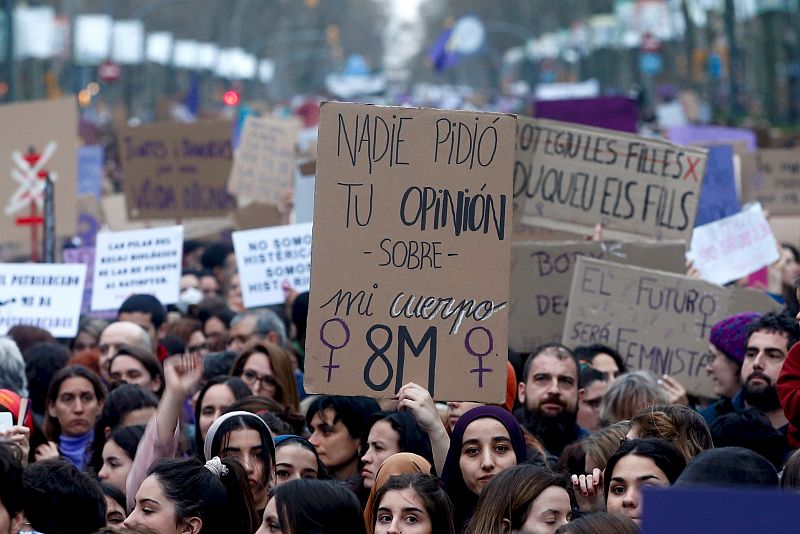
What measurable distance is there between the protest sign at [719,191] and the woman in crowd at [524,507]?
7.33m

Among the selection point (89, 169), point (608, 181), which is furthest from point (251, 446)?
point (89, 169)

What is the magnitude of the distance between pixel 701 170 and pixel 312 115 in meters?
28.9

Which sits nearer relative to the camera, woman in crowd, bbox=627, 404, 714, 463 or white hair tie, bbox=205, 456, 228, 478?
white hair tie, bbox=205, 456, 228, 478

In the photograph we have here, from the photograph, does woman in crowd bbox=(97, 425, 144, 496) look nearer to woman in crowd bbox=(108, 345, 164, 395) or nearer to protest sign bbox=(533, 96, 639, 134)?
woman in crowd bbox=(108, 345, 164, 395)

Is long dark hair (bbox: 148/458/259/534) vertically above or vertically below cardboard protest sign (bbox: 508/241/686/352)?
below

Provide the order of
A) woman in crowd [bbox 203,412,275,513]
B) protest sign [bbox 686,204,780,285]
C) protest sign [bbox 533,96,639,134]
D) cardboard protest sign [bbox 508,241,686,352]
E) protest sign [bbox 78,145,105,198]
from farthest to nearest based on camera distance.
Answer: protest sign [bbox 78,145,105,198], protest sign [bbox 533,96,639,134], protest sign [bbox 686,204,780,285], cardboard protest sign [bbox 508,241,686,352], woman in crowd [bbox 203,412,275,513]

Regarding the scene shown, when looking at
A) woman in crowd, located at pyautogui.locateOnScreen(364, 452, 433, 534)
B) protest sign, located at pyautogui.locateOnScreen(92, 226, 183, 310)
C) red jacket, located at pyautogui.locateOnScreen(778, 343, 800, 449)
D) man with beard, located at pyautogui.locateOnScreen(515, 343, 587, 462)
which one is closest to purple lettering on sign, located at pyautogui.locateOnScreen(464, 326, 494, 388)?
woman in crowd, located at pyautogui.locateOnScreen(364, 452, 433, 534)

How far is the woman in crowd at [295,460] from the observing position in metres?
5.96

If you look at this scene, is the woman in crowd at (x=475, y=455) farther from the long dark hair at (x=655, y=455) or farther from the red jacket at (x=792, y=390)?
the red jacket at (x=792, y=390)

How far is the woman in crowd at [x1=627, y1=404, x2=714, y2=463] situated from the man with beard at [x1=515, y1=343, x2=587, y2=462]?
4.14ft

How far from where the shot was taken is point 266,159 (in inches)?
584

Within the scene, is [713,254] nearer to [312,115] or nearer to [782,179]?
[782,179]

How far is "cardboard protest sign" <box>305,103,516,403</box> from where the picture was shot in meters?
5.79

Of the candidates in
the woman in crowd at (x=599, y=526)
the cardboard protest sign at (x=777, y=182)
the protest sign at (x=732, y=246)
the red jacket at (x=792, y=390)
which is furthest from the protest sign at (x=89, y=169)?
the woman in crowd at (x=599, y=526)
